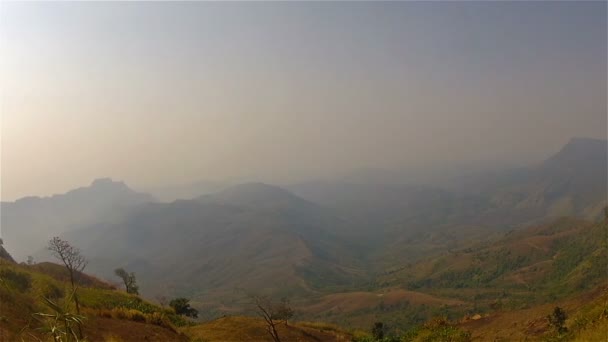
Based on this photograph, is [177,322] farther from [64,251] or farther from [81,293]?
[64,251]

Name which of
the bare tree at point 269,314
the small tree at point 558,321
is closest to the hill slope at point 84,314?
the bare tree at point 269,314

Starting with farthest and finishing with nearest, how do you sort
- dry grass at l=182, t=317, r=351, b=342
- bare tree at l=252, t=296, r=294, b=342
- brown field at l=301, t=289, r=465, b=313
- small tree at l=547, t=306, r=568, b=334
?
brown field at l=301, t=289, r=465, b=313 < dry grass at l=182, t=317, r=351, b=342 < small tree at l=547, t=306, r=568, b=334 < bare tree at l=252, t=296, r=294, b=342

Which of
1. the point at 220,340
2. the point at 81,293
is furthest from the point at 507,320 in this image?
the point at 81,293

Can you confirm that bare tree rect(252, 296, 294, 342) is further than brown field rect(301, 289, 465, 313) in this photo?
No

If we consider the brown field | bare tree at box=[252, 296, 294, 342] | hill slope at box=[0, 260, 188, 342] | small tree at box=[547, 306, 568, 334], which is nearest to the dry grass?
bare tree at box=[252, 296, 294, 342]

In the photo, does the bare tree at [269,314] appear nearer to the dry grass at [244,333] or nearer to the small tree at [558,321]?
the dry grass at [244,333]

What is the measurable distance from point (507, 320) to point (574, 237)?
678 ft

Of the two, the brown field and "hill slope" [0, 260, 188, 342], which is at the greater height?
"hill slope" [0, 260, 188, 342]

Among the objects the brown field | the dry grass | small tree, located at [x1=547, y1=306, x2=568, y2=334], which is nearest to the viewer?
small tree, located at [x1=547, y1=306, x2=568, y2=334]

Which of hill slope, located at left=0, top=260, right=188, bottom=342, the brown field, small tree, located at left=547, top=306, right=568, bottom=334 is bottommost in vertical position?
the brown field

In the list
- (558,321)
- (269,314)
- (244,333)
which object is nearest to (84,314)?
(244,333)

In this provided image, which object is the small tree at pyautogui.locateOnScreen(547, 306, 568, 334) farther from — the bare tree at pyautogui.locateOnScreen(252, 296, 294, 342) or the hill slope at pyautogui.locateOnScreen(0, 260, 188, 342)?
the hill slope at pyautogui.locateOnScreen(0, 260, 188, 342)

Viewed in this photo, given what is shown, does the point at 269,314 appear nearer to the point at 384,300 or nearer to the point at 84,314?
the point at 84,314

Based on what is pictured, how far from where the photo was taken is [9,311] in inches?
631
